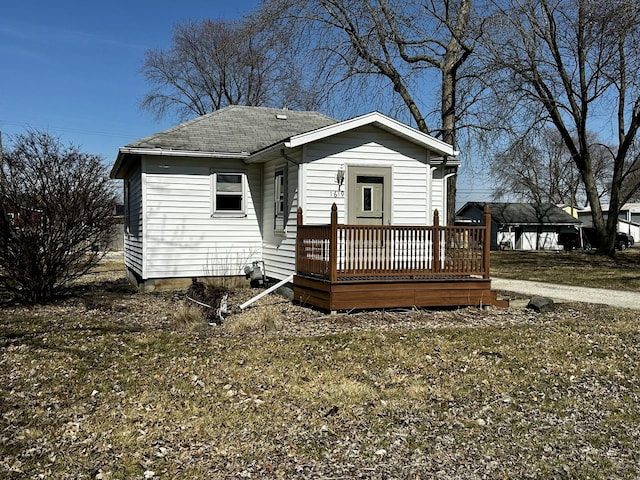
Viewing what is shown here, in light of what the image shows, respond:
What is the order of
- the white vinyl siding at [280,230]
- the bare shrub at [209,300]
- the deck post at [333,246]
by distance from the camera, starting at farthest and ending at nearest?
the white vinyl siding at [280,230], the deck post at [333,246], the bare shrub at [209,300]

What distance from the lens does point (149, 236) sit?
41.6 feet

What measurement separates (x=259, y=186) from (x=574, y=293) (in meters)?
7.66

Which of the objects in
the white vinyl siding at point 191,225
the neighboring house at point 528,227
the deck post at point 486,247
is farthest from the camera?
the neighboring house at point 528,227

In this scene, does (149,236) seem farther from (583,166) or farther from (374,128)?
(583,166)

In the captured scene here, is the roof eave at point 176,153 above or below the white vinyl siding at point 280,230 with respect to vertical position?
above

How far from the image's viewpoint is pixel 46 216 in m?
9.96

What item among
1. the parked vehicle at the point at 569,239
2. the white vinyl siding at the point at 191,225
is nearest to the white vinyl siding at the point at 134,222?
the white vinyl siding at the point at 191,225

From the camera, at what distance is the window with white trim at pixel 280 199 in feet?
39.7

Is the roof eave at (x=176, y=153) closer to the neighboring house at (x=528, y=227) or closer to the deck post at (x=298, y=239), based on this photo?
the deck post at (x=298, y=239)

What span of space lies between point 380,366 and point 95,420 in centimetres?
305

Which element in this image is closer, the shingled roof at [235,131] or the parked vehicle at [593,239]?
the shingled roof at [235,131]

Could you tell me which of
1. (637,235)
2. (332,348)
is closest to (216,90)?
(332,348)

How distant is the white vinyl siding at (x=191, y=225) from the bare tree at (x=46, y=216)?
1.76 metres

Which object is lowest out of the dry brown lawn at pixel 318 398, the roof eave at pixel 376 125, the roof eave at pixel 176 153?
the dry brown lawn at pixel 318 398
